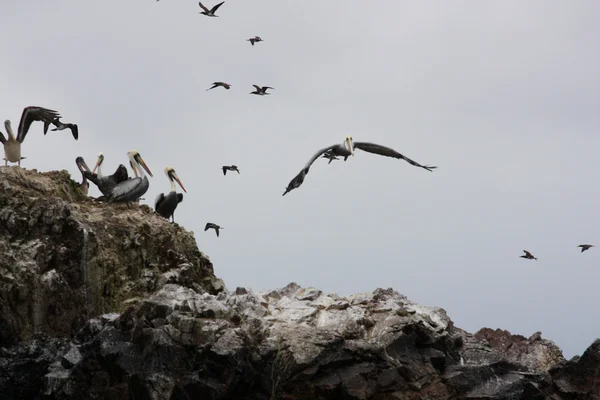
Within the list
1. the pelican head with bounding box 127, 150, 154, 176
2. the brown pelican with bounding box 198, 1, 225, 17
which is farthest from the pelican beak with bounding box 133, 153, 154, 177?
the brown pelican with bounding box 198, 1, 225, 17

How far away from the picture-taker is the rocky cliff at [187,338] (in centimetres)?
2319

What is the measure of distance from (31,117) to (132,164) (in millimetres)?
3129

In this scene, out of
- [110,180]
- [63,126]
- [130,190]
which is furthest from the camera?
[63,126]

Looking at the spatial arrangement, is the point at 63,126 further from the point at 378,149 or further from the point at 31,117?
the point at 378,149

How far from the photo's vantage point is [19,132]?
29.3 m

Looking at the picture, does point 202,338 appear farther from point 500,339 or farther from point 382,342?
point 500,339

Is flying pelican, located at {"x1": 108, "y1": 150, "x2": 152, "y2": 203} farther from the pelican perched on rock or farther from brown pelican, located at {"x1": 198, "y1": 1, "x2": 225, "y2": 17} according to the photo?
brown pelican, located at {"x1": 198, "y1": 1, "x2": 225, "y2": 17}

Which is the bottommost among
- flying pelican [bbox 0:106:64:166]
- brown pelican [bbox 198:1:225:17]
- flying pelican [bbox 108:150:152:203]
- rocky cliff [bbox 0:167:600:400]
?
rocky cliff [bbox 0:167:600:400]

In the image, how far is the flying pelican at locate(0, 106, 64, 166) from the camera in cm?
2923

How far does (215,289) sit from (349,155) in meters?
4.36

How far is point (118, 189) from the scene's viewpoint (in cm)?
2767

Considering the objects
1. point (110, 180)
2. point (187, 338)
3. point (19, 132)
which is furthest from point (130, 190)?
point (187, 338)

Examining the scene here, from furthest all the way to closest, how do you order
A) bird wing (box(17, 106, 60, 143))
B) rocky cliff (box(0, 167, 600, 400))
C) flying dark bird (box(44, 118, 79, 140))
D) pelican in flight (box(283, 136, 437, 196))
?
flying dark bird (box(44, 118, 79, 140)) < bird wing (box(17, 106, 60, 143)) < pelican in flight (box(283, 136, 437, 196)) < rocky cliff (box(0, 167, 600, 400))

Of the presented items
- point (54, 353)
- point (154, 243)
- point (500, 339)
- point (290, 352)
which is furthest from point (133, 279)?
point (500, 339)
